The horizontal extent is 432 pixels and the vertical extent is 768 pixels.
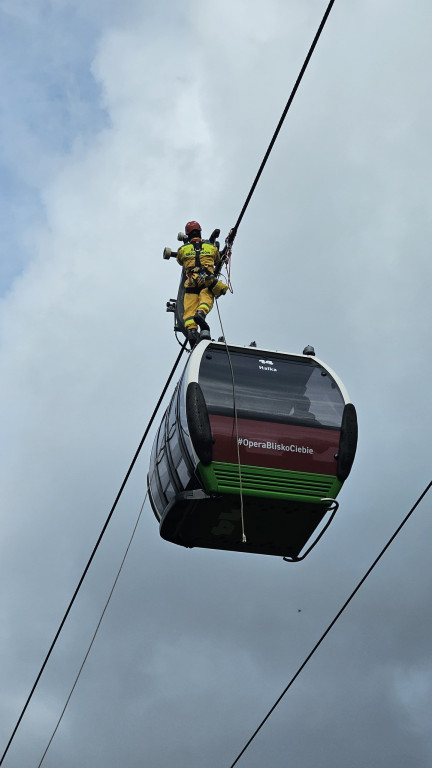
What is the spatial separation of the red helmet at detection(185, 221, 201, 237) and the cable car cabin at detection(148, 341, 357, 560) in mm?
3193

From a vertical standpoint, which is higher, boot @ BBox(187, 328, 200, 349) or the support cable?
the support cable

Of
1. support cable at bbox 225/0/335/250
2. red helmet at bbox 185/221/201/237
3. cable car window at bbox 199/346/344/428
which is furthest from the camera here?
red helmet at bbox 185/221/201/237

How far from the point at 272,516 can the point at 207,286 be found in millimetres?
4038

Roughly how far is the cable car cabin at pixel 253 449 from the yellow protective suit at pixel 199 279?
7.99ft

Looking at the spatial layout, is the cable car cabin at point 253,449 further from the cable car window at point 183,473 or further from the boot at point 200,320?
the boot at point 200,320

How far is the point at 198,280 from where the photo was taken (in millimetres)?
16625

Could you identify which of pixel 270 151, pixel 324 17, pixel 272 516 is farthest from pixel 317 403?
pixel 324 17

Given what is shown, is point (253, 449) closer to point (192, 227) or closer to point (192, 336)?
point (192, 336)

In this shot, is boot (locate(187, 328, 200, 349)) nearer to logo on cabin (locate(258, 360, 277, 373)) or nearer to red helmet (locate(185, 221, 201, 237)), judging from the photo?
logo on cabin (locate(258, 360, 277, 373))

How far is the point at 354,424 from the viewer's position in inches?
548

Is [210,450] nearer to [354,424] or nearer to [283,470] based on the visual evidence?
[283,470]

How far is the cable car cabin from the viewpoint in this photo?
13.4 metres

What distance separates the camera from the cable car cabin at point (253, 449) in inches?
529

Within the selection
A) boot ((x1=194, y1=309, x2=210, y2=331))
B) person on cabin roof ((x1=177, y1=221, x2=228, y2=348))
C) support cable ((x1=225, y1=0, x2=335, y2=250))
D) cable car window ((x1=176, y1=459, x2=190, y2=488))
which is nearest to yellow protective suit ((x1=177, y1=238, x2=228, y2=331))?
person on cabin roof ((x1=177, y1=221, x2=228, y2=348))
